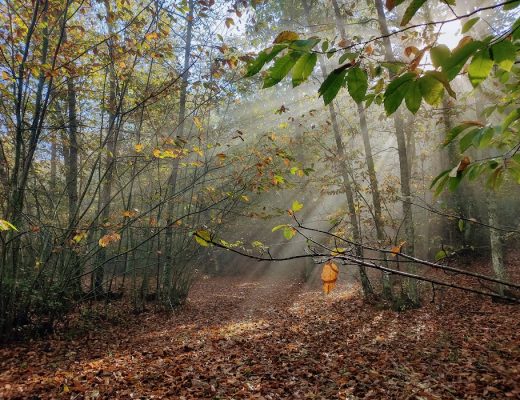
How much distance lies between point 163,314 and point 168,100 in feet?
19.6

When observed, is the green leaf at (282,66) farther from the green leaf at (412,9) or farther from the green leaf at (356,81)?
the green leaf at (412,9)

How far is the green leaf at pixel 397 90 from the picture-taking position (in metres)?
0.90

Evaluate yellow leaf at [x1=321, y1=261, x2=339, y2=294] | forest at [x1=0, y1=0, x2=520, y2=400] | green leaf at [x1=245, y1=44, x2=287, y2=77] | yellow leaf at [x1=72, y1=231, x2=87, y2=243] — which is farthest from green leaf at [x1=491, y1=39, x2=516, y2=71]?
yellow leaf at [x1=72, y1=231, x2=87, y2=243]

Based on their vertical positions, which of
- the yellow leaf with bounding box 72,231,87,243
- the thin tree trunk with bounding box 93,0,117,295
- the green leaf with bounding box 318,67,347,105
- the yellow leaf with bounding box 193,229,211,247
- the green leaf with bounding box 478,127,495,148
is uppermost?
the thin tree trunk with bounding box 93,0,117,295

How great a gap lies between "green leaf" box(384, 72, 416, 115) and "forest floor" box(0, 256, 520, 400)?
13.2 feet

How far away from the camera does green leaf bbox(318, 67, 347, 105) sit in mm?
924

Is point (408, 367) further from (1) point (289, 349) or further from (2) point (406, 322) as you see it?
Answer: (2) point (406, 322)

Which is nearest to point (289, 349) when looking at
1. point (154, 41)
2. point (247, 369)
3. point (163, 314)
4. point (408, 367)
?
point (247, 369)

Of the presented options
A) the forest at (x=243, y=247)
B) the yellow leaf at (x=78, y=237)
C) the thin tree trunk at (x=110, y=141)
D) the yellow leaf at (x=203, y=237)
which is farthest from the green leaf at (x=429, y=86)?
the thin tree trunk at (x=110, y=141)

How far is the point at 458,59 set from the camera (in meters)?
A: 0.88

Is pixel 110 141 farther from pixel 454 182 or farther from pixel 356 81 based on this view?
pixel 454 182

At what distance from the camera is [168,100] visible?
891 cm

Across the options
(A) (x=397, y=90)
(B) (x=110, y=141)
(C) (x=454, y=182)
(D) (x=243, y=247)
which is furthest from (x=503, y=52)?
(B) (x=110, y=141)

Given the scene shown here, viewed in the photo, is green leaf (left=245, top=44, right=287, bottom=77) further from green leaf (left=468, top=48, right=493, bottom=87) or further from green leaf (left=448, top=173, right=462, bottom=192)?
green leaf (left=448, top=173, right=462, bottom=192)
